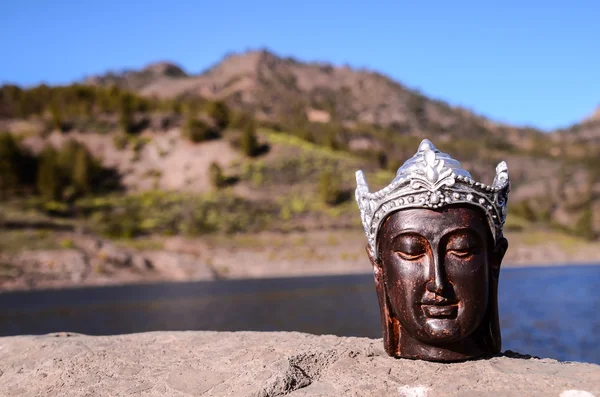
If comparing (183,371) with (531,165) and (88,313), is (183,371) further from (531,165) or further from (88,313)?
(531,165)

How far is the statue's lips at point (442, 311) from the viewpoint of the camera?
4.60 meters

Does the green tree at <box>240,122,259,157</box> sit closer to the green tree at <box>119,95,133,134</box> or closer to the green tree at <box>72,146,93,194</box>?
the green tree at <box>119,95,133,134</box>

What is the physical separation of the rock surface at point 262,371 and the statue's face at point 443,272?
35 centimetres

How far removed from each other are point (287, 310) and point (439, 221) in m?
12.5

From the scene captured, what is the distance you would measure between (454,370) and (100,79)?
149366 millimetres

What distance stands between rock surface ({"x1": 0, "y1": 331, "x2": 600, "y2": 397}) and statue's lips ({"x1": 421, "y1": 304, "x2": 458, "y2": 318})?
416 millimetres

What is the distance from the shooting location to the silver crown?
4.61 m

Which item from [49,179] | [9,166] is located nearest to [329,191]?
[49,179]

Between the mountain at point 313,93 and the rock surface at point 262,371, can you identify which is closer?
the rock surface at point 262,371

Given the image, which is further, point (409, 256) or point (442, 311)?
point (409, 256)

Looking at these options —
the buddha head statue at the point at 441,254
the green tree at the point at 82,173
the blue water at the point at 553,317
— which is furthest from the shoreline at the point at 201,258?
the buddha head statue at the point at 441,254

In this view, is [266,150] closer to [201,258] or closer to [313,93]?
[201,258]

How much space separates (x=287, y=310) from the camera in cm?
1664

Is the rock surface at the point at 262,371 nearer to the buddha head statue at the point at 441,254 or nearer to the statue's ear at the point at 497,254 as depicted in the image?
the buddha head statue at the point at 441,254
